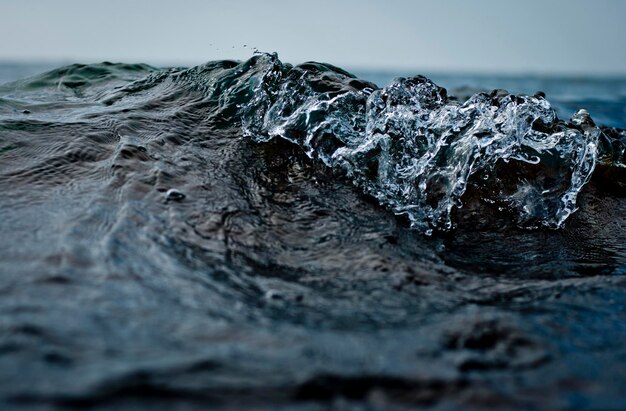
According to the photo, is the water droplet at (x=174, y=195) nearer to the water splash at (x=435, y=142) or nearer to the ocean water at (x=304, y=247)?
the ocean water at (x=304, y=247)

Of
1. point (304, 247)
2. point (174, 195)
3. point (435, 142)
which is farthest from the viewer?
point (435, 142)

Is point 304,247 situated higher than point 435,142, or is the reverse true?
point 435,142

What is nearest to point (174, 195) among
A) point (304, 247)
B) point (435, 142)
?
point (304, 247)

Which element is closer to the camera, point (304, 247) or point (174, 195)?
point (304, 247)

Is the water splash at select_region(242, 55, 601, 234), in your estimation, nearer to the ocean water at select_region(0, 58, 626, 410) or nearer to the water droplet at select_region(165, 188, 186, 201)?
the ocean water at select_region(0, 58, 626, 410)

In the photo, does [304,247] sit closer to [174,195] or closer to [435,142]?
[174,195]

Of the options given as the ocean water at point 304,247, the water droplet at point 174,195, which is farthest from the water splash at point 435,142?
the water droplet at point 174,195
